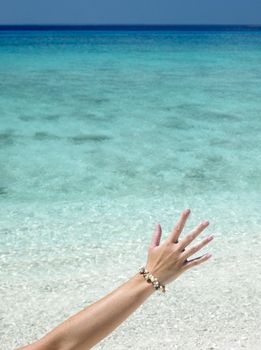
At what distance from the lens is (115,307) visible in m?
1.16

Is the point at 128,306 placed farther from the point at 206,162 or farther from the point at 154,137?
the point at 154,137

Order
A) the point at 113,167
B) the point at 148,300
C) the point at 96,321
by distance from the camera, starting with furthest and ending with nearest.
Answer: the point at 113,167, the point at 148,300, the point at 96,321

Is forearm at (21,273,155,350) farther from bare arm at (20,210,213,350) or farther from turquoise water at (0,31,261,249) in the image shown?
turquoise water at (0,31,261,249)

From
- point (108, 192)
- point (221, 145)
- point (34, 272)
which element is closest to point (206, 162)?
point (221, 145)

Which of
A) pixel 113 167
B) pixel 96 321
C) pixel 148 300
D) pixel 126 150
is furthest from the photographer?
pixel 126 150

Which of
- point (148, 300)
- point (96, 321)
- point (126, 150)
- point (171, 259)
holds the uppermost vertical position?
point (171, 259)

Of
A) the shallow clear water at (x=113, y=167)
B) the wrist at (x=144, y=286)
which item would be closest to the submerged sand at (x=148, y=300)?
the shallow clear water at (x=113, y=167)

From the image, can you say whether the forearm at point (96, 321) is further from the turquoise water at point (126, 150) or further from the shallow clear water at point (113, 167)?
the turquoise water at point (126, 150)

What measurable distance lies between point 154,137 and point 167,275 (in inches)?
237

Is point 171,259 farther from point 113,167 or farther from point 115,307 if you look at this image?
point 113,167

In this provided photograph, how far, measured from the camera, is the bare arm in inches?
44.0

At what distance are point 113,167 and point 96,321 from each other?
449 centimetres

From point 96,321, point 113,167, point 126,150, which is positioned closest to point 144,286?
point 96,321

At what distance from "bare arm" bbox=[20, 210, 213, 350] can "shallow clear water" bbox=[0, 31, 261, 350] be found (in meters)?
1.64
